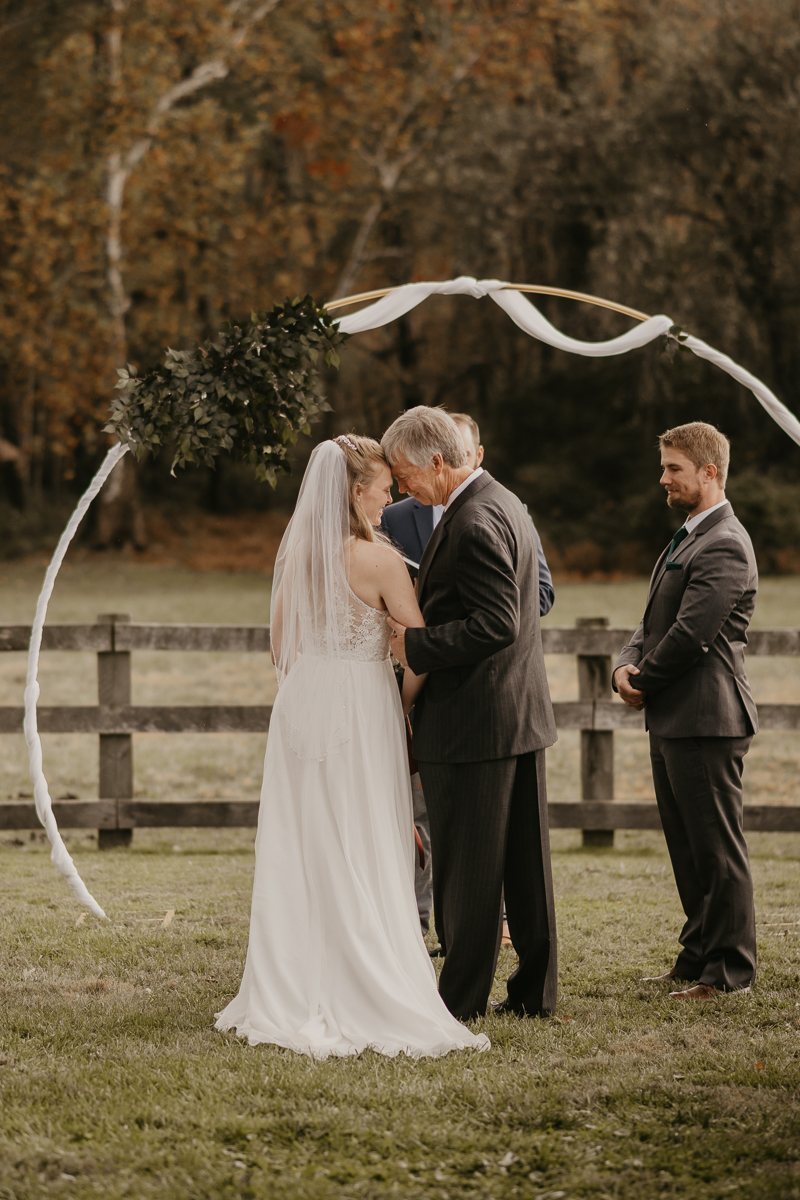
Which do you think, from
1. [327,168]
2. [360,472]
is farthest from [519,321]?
[327,168]

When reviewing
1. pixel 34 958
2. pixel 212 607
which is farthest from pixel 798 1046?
pixel 212 607

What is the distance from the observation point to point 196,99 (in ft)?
91.1

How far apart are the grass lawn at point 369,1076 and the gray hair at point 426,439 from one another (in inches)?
79.7

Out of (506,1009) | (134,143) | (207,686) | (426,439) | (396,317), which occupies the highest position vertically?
(134,143)

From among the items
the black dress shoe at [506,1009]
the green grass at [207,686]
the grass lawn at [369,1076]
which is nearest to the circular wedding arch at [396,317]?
the grass lawn at [369,1076]

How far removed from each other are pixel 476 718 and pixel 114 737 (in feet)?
11.7

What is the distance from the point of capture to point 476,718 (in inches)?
168

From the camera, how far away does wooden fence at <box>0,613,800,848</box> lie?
711 cm

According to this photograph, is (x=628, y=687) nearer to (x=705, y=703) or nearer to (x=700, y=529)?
(x=705, y=703)

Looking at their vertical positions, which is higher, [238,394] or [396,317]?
[396,317]

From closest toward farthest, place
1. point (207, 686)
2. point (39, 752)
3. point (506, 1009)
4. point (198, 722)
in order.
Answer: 1. point (506, 1009)
2. point (39, 752)
3. point (198, 722)
4. point (207, 686)

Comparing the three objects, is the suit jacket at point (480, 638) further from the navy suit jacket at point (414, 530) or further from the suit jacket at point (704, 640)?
the navy suit jacket at point (414, 530)

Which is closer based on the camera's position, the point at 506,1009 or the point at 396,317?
the point at 506,1009

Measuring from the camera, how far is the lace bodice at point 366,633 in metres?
4.38
